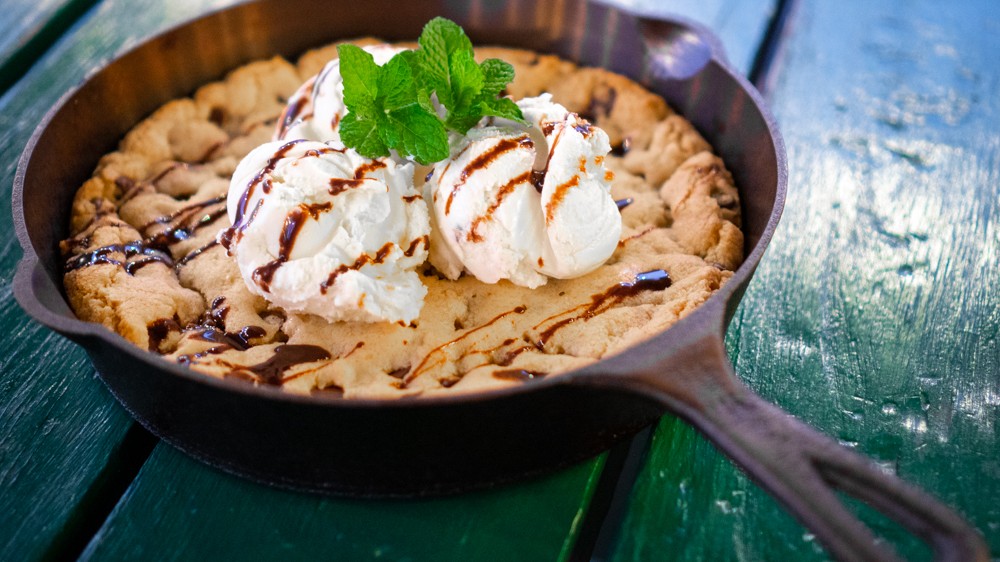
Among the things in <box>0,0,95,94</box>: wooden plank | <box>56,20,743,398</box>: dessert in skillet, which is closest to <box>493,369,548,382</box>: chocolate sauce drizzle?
<box>56,20,743,398</box>: dessert in skillet

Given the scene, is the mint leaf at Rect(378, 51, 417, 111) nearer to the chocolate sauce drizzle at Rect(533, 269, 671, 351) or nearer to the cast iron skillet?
the chocolate sauce drizzle at Rect(533, 269, 671, 351)

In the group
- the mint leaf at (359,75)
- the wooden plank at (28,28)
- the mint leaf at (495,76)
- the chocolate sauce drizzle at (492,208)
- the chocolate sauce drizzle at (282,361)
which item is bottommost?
the wooden plank at (28,28)

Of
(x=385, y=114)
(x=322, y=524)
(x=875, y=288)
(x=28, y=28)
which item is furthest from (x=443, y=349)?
(x=28, y=28)

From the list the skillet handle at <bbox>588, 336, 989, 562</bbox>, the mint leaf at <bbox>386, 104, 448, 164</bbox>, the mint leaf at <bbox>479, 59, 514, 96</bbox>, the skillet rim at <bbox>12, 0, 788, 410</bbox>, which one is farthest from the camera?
the mint leaf at <bbox>479, 59, 514, 96</bbox>

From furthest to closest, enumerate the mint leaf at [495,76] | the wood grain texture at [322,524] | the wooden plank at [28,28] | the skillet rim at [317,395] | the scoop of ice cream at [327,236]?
1. the wooden plank at [28,28]
2. the mint leaf at [495,76]
3. the scoop of ice cream at [327,236]
4. the wood grain texture at [322,524]
5. the skillet rim at [317,395]

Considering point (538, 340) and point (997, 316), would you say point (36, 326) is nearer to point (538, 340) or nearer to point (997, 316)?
point (538, 340)

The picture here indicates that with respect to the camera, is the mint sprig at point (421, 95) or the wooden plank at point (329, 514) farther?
the mint sprig at point (421, 95)

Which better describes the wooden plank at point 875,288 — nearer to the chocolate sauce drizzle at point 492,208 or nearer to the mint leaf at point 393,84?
the chocolate sauce drizzle at point 492,208

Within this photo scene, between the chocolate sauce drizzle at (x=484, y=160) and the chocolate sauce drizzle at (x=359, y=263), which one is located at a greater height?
the chocolate sauce drizzle at (x=484, y=160)

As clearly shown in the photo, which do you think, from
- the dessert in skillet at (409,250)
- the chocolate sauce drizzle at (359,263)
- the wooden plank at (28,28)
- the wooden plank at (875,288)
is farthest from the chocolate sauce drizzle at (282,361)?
the wooden plank at (28,28)
